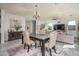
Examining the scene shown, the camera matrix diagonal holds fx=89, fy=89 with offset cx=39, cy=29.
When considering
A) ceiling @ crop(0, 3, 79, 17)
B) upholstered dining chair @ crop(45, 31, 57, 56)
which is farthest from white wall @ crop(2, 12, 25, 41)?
upholstered dining chair @ crop(45, 31, 57, 56)

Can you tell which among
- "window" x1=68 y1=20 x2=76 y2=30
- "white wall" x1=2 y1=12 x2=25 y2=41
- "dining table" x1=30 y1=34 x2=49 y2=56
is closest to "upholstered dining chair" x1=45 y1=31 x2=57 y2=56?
"dining table" x1=30 y1=34 x2=49 y2=56

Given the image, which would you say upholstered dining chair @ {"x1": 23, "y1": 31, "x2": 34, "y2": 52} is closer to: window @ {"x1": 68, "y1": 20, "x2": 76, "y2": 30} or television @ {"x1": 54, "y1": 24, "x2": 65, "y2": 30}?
television @ {"x1": 54, "y1": 24, "x2": 65, "y2": 30}

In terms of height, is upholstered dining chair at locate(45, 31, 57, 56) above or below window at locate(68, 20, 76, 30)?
below


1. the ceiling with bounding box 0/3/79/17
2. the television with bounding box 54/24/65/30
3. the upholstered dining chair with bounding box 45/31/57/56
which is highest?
the ceiling with bounding box 0/3/79/17

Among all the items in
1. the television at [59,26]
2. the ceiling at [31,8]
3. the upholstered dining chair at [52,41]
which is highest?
the ceiling at [31,8]

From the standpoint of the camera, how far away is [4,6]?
2082mm

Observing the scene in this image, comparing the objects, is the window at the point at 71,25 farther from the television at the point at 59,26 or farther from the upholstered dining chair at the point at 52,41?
the upholstered dining chair at the point at 52,41

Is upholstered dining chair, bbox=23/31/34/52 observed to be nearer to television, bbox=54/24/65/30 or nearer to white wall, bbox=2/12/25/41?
white wall, bbox=2/12/25/41

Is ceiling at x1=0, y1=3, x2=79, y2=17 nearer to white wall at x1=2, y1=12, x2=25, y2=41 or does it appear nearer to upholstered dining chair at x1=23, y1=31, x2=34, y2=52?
white wall at x1=2, y1=12, x2=25, y2=41

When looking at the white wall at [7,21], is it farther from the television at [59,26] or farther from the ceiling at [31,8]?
the television at [59,26]

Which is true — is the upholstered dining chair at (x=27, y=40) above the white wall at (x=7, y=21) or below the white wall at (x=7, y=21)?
below

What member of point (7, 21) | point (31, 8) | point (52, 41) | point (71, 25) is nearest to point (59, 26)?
point (71, 25)

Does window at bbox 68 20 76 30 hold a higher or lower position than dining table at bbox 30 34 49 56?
higher

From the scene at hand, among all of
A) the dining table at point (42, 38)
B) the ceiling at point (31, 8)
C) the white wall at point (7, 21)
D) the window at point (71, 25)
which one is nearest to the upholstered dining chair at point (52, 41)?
the dining table at point (42, 38)
